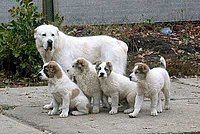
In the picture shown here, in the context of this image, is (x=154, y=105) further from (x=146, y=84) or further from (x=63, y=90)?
(x=63, y=90)

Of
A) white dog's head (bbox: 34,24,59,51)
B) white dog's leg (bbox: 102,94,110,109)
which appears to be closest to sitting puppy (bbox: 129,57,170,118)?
white dog's leg (bbox: 102,94,110,109)

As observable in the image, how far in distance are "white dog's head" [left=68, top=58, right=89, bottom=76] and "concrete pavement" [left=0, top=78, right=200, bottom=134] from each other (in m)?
0.64

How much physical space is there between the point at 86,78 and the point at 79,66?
21 centimetres

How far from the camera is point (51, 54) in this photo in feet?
34.1

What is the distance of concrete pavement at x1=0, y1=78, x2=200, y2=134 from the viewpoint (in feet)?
28.1

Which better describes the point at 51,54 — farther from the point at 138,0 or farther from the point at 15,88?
the point at 138,0

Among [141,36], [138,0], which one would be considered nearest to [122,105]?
[141,36]

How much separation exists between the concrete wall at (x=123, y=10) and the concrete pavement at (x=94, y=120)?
6146 millimetres

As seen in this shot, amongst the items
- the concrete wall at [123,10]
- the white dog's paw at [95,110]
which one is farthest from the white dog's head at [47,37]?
the concrete wall at [123,10]

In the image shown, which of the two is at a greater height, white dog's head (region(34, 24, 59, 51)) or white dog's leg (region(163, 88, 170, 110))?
white dog's head (region(34, 24, 59, 51))

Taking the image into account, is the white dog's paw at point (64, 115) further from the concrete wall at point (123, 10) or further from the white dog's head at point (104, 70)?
the concrete wall at point (123, 10)

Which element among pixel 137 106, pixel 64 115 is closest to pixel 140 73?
pixel 137 106

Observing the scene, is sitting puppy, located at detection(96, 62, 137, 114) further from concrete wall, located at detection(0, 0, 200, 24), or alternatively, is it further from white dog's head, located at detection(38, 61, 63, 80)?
concrete wall, located at detection(0, 0, 200, 24)

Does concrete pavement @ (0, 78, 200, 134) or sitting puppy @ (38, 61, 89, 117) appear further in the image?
sitting puppy @ (38, 61, 89, 117)
